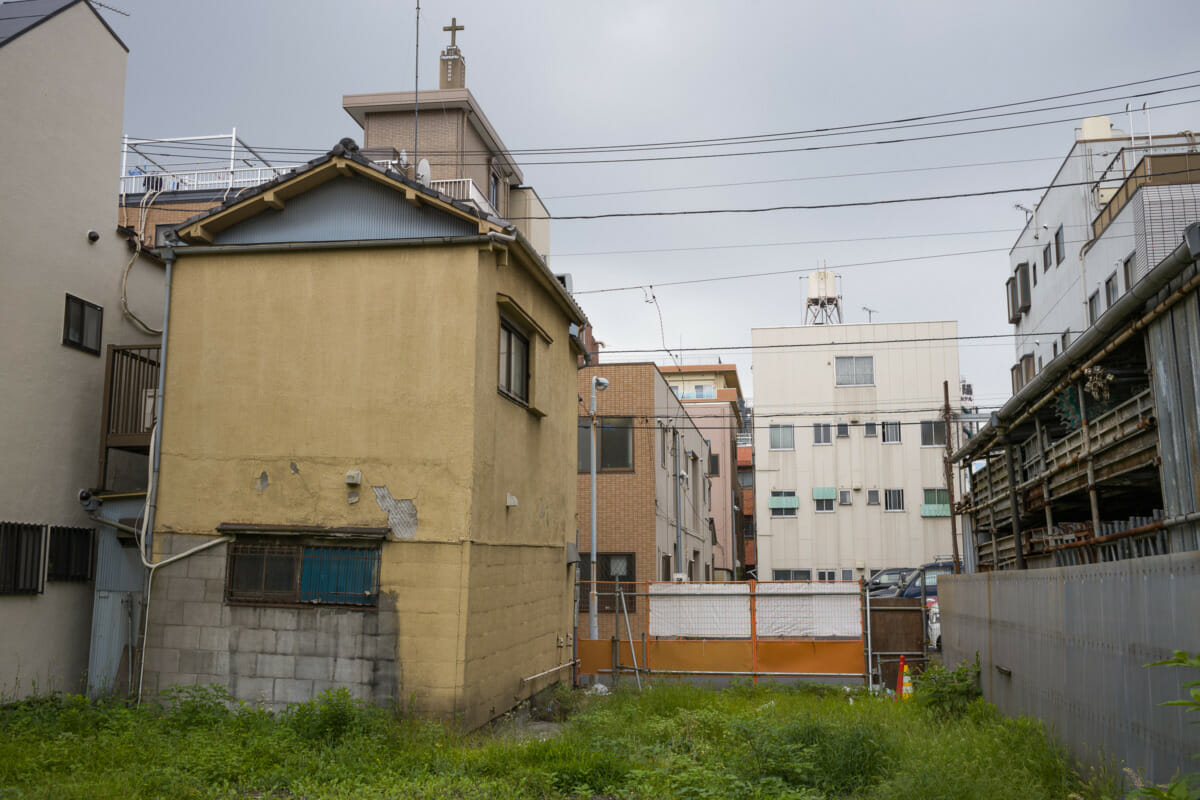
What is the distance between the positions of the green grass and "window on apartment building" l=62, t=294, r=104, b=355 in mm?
4860

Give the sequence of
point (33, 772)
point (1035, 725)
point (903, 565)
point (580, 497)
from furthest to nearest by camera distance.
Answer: point (903, 565) < point (580, 497) < point (1035, 725) < point (33, 772)

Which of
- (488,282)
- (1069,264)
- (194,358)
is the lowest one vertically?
(194,358)

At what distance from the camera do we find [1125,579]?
7262mm

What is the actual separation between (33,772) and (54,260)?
24.3ft

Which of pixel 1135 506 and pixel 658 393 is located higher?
pixel 658 393

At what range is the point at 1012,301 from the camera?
36.4m

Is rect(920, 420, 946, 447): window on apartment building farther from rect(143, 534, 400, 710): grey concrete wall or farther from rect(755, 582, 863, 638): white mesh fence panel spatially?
rect(143, 534, 400, 710): grey concrete wall

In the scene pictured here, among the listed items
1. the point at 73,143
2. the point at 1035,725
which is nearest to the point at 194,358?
the point at 73,143

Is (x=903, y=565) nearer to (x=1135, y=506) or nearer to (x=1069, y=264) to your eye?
(x=1069, y=264)

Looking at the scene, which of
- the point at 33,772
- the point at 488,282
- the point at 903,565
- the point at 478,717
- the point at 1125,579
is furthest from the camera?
the point at 903,565

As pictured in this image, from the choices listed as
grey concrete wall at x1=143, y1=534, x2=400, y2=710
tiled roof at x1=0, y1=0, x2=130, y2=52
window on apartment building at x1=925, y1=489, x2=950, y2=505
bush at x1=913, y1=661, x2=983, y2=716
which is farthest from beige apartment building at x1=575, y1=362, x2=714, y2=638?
window on apartment building at x1=925, y1=489, x2=950, y2=505

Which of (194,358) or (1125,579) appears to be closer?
(1125,579)

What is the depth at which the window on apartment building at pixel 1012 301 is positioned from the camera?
3556cm

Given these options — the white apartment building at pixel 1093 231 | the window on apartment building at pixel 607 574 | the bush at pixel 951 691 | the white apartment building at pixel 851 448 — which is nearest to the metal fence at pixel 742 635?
the window on apartment building at pixel 607 574
